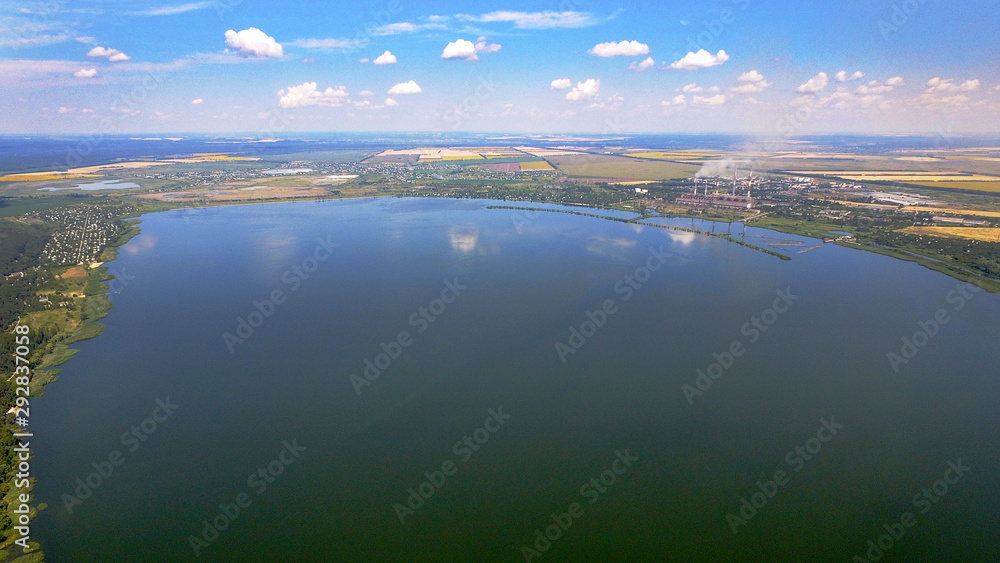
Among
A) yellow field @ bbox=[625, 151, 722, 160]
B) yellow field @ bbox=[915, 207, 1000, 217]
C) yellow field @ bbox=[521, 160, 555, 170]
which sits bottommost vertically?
yellow field @ bbox=[915, 207, 1000, 217]

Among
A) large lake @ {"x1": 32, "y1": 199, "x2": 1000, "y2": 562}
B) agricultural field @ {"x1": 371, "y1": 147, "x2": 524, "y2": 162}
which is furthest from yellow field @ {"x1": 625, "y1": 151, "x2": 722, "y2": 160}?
large lake @ {"x1": 32, "y1": 199, "x2": 1000, "y2": 562}

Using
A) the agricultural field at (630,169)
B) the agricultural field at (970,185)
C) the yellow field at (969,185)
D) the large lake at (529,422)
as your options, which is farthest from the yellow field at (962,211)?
the agricultural field at (630,169)

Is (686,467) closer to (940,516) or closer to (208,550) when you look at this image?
(940,516)

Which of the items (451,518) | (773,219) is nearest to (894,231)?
(773,219)

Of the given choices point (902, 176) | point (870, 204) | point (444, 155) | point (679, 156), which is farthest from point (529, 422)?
point (444, 155)

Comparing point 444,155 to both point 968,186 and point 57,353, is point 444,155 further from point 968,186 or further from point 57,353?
point 57,353

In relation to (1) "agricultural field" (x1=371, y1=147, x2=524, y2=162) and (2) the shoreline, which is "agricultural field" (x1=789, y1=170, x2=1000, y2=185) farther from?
(2) the shoreline

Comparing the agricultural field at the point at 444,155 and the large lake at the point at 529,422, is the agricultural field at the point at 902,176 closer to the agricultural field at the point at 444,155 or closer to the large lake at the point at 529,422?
the large lake at the point at 529,422
